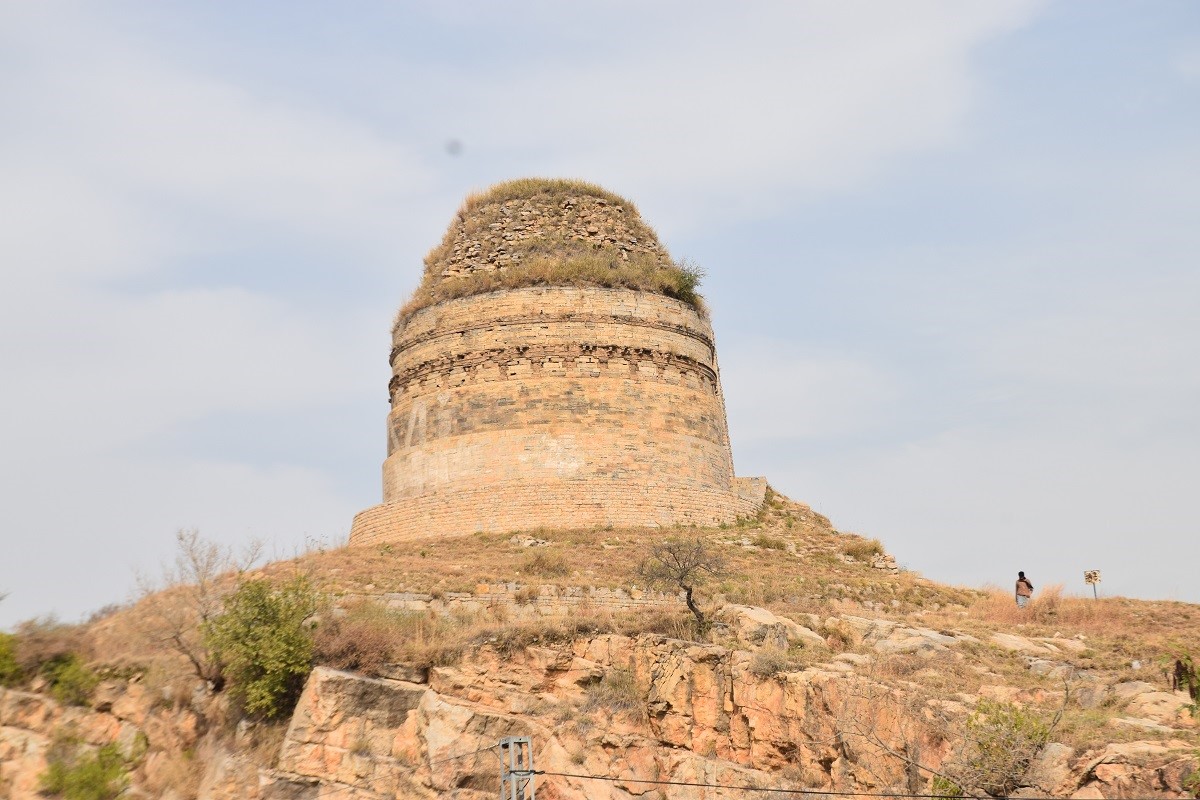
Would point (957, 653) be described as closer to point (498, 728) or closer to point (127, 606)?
point (498, 728)

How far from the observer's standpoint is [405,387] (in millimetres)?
29703

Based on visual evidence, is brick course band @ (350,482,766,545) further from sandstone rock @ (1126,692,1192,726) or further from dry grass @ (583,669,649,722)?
sandstone rock @ (1126,692,1192,726)

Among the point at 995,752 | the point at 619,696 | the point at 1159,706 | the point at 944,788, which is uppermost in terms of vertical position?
the point at 619,696

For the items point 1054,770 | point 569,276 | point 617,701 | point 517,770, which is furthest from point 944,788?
point 569,276

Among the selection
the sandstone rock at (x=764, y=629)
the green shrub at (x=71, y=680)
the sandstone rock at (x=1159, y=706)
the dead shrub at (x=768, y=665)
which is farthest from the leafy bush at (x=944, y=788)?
the green shrub at (x=71, y=680)

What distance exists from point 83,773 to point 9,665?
107 inches

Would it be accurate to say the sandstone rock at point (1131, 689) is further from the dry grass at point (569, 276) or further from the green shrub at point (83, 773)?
the dry grass at point (569, 276)

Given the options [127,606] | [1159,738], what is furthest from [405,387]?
[1159,738]

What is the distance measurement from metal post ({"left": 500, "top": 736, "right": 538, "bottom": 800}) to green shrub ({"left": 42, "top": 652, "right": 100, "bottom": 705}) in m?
7.26

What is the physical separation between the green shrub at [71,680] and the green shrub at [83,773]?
0.84 meters

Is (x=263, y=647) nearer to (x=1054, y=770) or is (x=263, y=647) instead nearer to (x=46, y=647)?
(x=46, y=647)

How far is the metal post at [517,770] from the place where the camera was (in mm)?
14203

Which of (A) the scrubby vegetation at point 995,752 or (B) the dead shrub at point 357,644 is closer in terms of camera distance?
(A) the scrubby vegetation at point 995,752

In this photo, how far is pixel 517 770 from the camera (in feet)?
48.7
